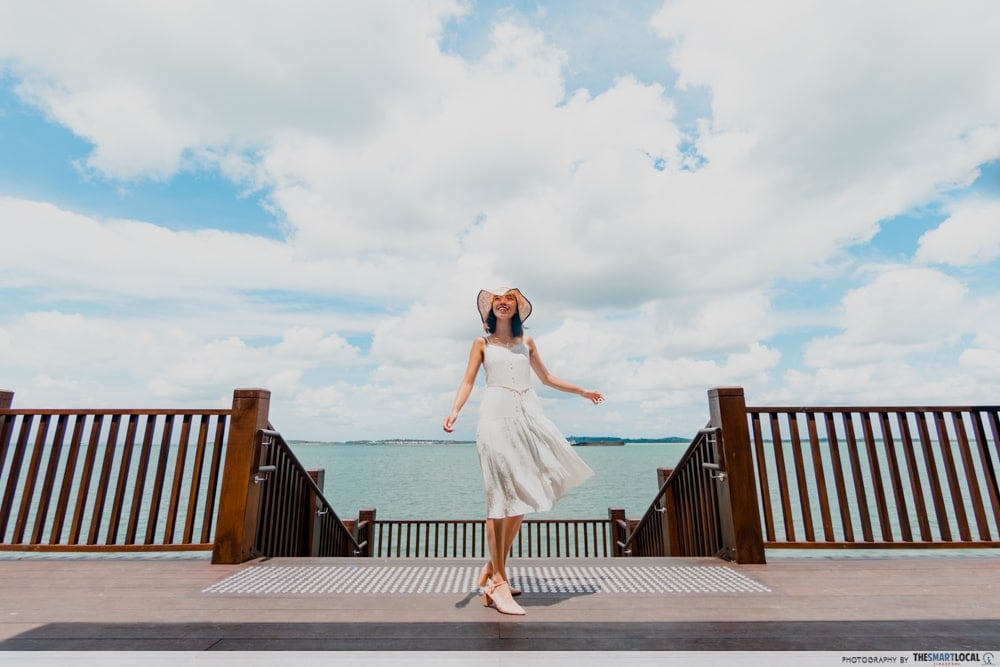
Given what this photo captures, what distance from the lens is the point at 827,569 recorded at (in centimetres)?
293

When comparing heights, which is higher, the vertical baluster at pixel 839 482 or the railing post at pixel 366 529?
the vertical baluster at pixel 839 482

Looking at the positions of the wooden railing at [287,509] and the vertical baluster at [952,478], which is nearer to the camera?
the vertical baluster at [952,478]

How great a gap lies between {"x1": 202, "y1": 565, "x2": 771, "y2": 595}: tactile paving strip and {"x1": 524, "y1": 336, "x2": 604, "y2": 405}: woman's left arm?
0.98 meters

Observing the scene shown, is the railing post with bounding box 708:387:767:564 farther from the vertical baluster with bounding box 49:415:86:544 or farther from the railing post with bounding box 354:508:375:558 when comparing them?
the railing post with bounding box 354:508:375:558

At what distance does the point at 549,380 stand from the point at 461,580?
120 centimetres

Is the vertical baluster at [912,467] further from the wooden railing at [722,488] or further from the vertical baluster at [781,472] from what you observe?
the wooden railing at [722,488]

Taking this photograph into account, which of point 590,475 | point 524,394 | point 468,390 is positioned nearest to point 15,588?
point 468,390

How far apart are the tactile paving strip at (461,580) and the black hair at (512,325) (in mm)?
1344

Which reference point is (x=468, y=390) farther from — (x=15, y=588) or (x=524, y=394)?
(x=15, y=588)

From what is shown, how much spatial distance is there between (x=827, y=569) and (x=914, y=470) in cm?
112

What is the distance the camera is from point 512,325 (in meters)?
2.72

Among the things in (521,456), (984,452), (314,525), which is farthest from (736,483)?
(314,525)

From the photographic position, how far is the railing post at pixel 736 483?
312cm

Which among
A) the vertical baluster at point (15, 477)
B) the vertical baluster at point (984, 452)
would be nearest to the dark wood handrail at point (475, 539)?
the vertical baluster at point (15, 477)
